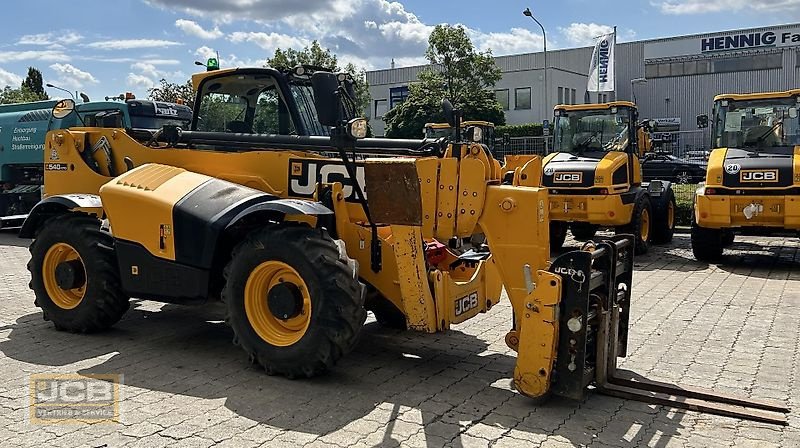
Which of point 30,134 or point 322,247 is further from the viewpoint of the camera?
point 30,134

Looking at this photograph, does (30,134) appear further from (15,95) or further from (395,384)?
(15,95)

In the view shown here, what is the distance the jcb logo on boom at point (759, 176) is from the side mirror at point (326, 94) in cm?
797

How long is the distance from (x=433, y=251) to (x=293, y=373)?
174 cm

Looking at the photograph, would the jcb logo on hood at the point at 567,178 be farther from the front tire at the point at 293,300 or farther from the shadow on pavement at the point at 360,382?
the front tire at the point at 293,300

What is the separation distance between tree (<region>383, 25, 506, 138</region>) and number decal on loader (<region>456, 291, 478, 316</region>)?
2912cm

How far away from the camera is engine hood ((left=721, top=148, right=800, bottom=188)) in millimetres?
10773

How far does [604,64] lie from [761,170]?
2040 cm

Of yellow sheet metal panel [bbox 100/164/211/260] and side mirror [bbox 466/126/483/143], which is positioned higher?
side mirror [bbox 466/126/483/143]

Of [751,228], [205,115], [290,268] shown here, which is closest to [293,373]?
[290,268]

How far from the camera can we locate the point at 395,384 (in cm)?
542

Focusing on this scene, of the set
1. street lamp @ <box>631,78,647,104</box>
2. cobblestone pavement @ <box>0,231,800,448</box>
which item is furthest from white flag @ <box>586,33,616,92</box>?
cobblestone pavement @ <box>0,231,800,448</box>

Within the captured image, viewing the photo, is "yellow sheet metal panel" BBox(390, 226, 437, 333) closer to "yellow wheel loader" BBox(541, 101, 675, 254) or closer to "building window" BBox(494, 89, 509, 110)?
"yellow wheel loader" BBox(541, 101, 675, 254)

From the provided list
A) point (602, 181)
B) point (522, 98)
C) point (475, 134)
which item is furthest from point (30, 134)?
point (522, 98)

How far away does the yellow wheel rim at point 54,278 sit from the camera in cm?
683
